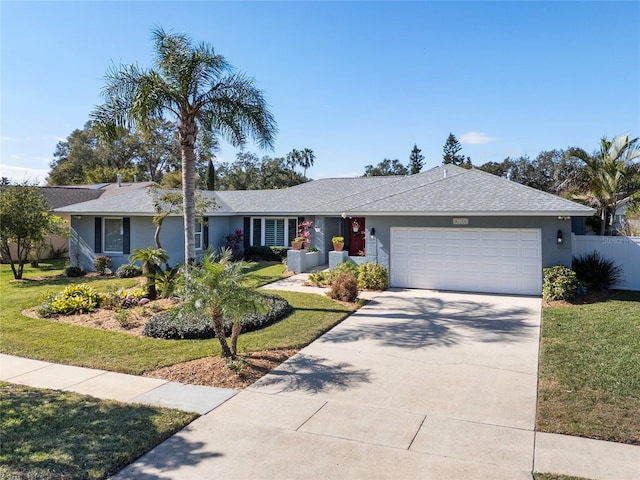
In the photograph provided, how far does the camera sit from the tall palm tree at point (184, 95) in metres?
11.1

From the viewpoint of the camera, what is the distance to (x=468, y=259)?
13.7m

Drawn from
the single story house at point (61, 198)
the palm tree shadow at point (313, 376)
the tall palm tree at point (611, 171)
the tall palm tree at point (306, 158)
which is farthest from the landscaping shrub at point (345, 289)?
the tall palm tree at point (306, 158)

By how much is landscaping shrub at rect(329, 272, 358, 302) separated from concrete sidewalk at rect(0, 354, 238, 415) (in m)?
6.34

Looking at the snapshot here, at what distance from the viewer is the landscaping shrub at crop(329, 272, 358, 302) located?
12094mm

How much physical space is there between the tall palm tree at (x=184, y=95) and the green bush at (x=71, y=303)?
2850mm

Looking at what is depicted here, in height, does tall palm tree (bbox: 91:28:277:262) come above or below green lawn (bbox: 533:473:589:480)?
above

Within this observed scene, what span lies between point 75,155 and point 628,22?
55.0 meters

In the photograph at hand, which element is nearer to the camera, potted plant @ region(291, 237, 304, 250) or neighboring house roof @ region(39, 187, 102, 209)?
potted plant @ region(291, 237, 304, 250)

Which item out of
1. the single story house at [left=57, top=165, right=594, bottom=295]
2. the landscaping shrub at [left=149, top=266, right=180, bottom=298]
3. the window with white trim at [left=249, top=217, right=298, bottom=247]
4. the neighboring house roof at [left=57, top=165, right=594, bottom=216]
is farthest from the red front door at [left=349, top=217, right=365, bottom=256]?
the landscaping shrub at [left=149, top=266, right=180, bottom=298]

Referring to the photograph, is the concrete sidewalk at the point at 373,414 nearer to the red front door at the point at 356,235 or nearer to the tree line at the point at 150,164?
the red front door at the point at 356,235

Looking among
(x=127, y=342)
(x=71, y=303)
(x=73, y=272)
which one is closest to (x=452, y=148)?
(x=73, y=272)

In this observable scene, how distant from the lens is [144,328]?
30.3 ft

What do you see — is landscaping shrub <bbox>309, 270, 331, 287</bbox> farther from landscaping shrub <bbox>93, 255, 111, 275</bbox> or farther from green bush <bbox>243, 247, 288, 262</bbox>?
landscaping shrub <bbox>93, 255, 111, 275</bbox>

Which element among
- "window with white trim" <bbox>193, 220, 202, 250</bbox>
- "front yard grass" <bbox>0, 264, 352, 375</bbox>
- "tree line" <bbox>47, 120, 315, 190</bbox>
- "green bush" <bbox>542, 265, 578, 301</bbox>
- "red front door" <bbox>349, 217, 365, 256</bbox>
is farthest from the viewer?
"tree line" <bbox>47, 120, 315, 190</bbox>
